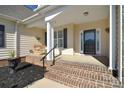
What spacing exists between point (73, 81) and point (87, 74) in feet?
2.09

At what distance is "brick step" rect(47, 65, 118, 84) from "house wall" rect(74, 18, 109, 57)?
3847 millimetres

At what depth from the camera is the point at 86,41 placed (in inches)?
384

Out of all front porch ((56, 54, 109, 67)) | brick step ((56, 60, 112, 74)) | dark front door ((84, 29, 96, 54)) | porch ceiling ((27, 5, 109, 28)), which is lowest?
brick step ((56, 60, 112, 74))

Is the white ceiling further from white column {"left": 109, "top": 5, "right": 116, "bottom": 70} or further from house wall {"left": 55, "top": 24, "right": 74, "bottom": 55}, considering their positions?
white column {"left": 109, "top": 5, "right": 116, "bottom": 70}

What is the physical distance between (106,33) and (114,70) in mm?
4577

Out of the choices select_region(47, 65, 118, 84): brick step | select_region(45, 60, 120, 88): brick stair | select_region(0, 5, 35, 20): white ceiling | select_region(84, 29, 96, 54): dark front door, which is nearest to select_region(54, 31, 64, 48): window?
select_region(84, 29, 96, 54): dark front door

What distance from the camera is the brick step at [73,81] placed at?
13.6 feet

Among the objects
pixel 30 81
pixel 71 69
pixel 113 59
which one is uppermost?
pixel 113 59

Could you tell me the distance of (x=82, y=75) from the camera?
495 centimetres

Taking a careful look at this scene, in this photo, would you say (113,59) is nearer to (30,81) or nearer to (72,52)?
(30,81)

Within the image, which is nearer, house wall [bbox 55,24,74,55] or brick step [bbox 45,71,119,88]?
brick step [bbox 45,71,119,88]

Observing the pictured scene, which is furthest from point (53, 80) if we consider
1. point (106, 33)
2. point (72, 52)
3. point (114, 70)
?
point (106, 33)

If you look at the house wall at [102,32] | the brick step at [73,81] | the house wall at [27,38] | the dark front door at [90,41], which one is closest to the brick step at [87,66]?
the brick step at [73,81]

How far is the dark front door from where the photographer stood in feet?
30.3
